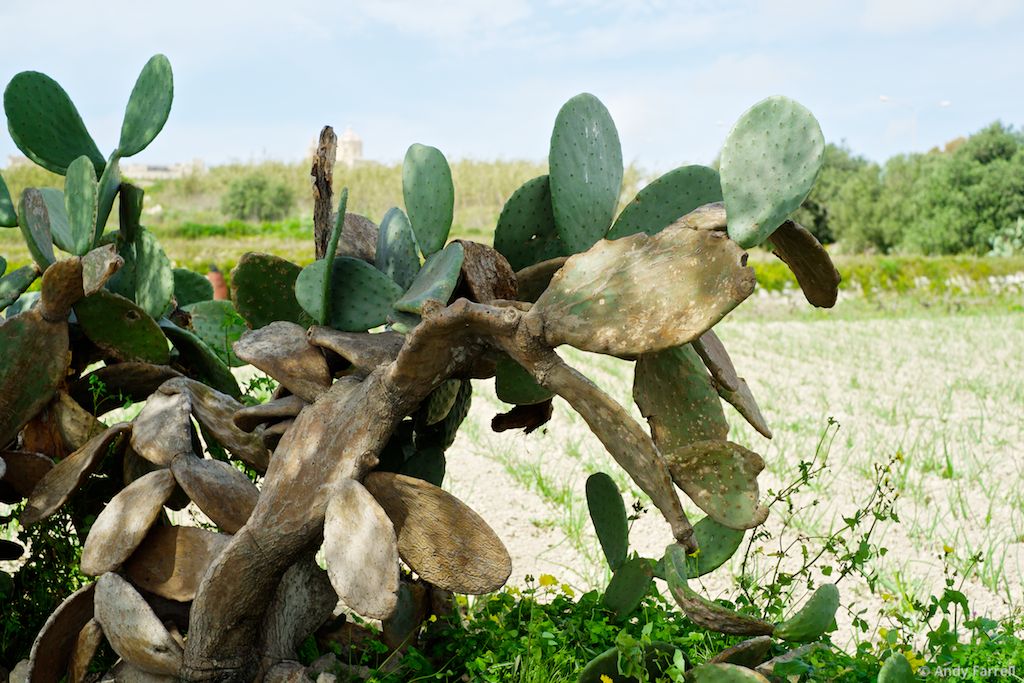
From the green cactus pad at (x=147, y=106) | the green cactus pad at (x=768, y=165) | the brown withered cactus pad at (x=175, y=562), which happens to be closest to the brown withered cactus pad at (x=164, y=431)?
the brown withered cactus pad at (x=175, y=562)

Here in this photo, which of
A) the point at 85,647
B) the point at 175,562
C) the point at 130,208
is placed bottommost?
the point at 85,647

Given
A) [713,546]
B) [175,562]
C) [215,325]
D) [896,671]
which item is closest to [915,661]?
[896,671]

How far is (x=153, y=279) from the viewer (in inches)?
75.7

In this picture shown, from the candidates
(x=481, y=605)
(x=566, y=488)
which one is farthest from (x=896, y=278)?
(x=481, y=605)

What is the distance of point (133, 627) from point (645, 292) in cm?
95

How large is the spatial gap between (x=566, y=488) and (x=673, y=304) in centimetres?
199

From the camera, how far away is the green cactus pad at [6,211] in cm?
188

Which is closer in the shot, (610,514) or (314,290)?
(314,290)

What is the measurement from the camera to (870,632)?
7.63ft

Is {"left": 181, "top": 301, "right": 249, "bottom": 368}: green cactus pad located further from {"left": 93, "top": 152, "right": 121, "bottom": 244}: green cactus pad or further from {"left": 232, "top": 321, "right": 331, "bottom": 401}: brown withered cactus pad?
{"left": 232, "top": 321, "right": 331, "bottom": 401}: brown withered cactus pad

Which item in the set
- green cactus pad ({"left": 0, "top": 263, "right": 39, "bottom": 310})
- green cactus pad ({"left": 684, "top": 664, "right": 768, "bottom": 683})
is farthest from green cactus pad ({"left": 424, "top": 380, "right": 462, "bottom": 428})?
green cactus pad ({"left": 0, "top": 263, "right": 39, "bottom": 310})

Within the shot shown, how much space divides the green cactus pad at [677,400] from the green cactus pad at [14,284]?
1.17m

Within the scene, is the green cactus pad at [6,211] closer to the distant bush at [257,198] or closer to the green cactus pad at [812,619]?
the green cactus pad at [812,619]

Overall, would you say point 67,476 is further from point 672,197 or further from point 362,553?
point 672,197
